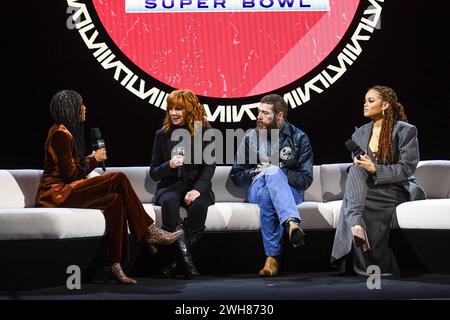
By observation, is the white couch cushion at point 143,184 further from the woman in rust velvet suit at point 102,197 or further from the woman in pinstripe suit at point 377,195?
the woman in pinstripe suit at point 377,195

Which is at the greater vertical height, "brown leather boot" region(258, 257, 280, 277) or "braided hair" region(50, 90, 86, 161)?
"braided hair" region(50, 90, 86, 161)

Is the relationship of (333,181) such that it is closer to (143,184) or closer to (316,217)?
(316,217)

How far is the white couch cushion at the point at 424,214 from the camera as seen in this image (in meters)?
4.43

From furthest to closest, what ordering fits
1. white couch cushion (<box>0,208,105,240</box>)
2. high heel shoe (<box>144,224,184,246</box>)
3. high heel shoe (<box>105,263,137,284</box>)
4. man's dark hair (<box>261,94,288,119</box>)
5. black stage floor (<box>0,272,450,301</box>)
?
man's dark hair (<box>261,94,288,119</box>), high heel shoe (<box>144,224,184,246</box>), high heel shoe (<box>105,263,137,284</box>), white couch cushion (<box>0,208,105,240</box>), black stage floor (<box>0,272,450,301</box>)

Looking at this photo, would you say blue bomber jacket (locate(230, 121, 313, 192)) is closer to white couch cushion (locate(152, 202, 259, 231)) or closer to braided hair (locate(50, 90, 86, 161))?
white couch cushion (locate(152, 202, 259, 231))

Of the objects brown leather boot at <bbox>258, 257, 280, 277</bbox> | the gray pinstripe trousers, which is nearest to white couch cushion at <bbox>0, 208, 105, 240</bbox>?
brown leather boot at <bbox>258, 257, 280, 277</bbox>

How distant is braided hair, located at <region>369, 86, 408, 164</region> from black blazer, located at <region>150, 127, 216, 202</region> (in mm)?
1018

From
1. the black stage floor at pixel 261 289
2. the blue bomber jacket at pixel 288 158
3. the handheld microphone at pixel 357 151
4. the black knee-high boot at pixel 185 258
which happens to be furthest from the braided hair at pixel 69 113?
the handheld microphone at pixel 357 151

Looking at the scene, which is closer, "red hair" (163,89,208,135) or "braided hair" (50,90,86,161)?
"braided hair" (50,90,86,161)

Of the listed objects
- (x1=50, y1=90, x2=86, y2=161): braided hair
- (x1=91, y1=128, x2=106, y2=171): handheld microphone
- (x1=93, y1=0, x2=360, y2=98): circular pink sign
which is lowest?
(x1=91, y1=128, x2=106, y2=171): handheld microphone

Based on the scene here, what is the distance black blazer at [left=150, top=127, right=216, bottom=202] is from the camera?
4781 millimetres

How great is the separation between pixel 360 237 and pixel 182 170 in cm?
113

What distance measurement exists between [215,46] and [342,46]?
921 millimetres
